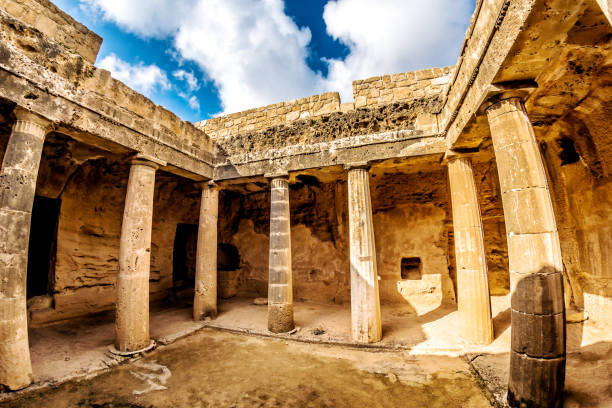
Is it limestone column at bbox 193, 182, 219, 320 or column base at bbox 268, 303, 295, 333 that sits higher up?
limestone column at bbox 193, 182, 219, 320

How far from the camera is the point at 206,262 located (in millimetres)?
7734

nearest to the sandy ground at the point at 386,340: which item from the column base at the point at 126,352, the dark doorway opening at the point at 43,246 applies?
the column base at the point at 126,352

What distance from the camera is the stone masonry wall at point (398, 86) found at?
782 cm

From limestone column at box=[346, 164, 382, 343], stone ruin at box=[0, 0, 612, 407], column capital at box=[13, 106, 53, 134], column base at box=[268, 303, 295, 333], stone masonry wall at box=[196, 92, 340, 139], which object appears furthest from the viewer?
stone masonry wall at box=[196, 92, 340, 139]

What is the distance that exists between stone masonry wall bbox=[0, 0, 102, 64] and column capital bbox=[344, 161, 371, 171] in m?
5.92

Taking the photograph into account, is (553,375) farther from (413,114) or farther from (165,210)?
(165,210)

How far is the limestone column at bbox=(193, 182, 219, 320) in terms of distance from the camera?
Result: 7688 mm

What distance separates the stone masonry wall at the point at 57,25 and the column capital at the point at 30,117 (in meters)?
1.50

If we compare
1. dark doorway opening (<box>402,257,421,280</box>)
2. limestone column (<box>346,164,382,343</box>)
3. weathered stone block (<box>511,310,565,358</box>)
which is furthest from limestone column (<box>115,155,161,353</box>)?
dark doorway opening (<box>402,257,421,280</box>)

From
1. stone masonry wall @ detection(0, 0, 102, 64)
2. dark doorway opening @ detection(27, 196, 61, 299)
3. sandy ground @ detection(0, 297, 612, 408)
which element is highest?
stone masonry wall @ detection(0, 0, 102, 64)

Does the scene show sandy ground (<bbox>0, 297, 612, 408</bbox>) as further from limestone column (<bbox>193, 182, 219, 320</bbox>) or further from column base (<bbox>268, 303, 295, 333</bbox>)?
limestone column (<bbox>193, 182, 219, 320</bbox>)

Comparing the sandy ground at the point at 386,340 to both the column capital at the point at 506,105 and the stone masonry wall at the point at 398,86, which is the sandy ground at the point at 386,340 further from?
the stone masonry wall at the point at 398,86

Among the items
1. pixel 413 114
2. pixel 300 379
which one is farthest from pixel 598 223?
pixel 300 379

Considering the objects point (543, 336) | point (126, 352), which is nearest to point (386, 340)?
point (543, 336)
